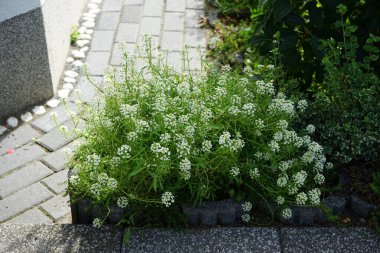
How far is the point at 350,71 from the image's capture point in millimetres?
3529

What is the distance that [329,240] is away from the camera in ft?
10.8

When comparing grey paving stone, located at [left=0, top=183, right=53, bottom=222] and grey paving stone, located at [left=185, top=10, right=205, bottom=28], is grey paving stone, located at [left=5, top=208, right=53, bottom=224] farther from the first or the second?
grey paving stone, located at [left=185, top=10, right=205, bottom=28]

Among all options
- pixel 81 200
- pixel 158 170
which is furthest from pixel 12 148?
pixel 158 170

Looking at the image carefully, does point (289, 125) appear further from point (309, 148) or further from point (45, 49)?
point (45, 49)

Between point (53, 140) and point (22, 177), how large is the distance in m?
0.39

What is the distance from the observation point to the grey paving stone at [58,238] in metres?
3.23

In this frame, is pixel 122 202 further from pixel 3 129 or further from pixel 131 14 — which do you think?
pixel 131 14

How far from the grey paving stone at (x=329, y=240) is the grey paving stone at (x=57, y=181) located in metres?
1.40

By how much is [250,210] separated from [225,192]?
172 mm

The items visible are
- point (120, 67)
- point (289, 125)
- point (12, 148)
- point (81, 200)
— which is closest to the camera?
point (81, 200)

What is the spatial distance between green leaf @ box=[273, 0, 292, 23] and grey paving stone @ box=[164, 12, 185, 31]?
1791 millimetres

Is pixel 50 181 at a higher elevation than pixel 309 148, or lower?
lower

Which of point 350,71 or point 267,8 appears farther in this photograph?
point 267,8

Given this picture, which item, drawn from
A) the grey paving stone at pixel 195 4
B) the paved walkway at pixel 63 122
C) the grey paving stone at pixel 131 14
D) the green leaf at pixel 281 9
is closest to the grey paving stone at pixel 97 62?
the paved walkway at pixel 63 122
